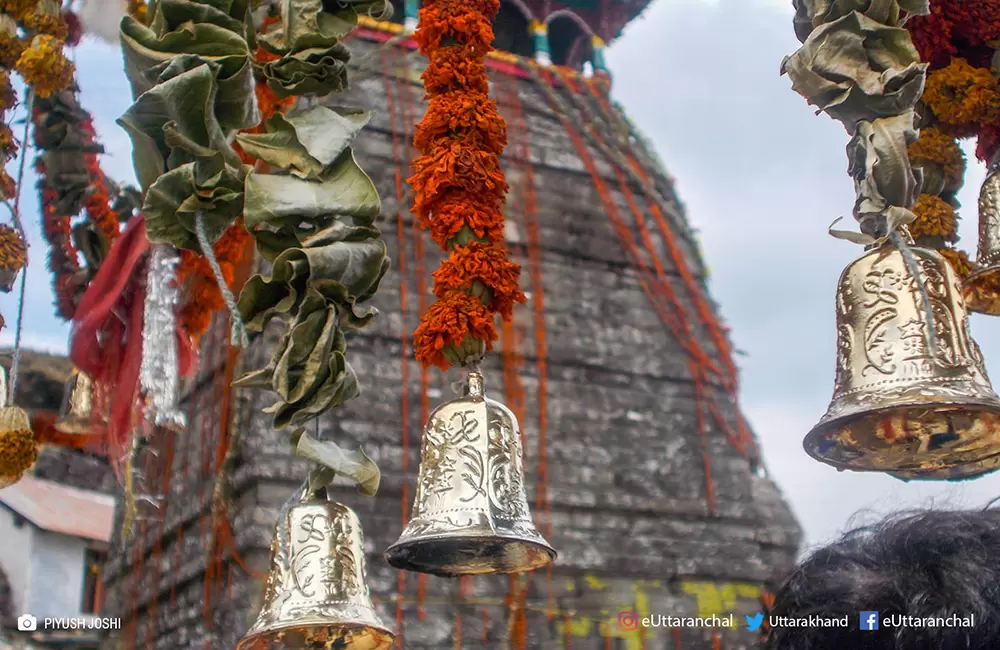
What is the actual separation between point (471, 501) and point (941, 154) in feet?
4.43

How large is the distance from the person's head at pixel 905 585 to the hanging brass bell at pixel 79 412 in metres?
2.95

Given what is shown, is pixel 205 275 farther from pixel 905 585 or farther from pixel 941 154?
pixel 905 585

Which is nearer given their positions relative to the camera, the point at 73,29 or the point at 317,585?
the point at 317,585

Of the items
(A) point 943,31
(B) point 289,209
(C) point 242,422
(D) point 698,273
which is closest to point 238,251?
(B) point 289,209

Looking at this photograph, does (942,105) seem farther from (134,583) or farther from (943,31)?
(134,583)

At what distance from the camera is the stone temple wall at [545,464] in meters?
5.67

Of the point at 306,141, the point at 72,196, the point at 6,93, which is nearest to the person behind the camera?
the point at 306,141

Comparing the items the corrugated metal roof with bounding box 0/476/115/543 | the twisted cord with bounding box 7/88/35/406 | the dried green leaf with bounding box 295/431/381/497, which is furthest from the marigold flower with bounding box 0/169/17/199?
the corrugated metal roof with bounding box 0/476/115/543

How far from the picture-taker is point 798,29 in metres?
2.47

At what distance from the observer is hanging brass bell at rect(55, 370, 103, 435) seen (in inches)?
169

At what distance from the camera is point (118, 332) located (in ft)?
12.1

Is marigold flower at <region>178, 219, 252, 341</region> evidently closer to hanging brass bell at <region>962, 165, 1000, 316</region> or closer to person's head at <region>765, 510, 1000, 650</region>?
hanging brass bell at <region>962, 165, 1000, 316</region>

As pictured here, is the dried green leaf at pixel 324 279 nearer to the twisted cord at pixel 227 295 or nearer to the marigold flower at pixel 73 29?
the twisted cord at pixel 227 295

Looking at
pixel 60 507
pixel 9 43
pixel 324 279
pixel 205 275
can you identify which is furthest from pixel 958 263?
pixel 60 507
